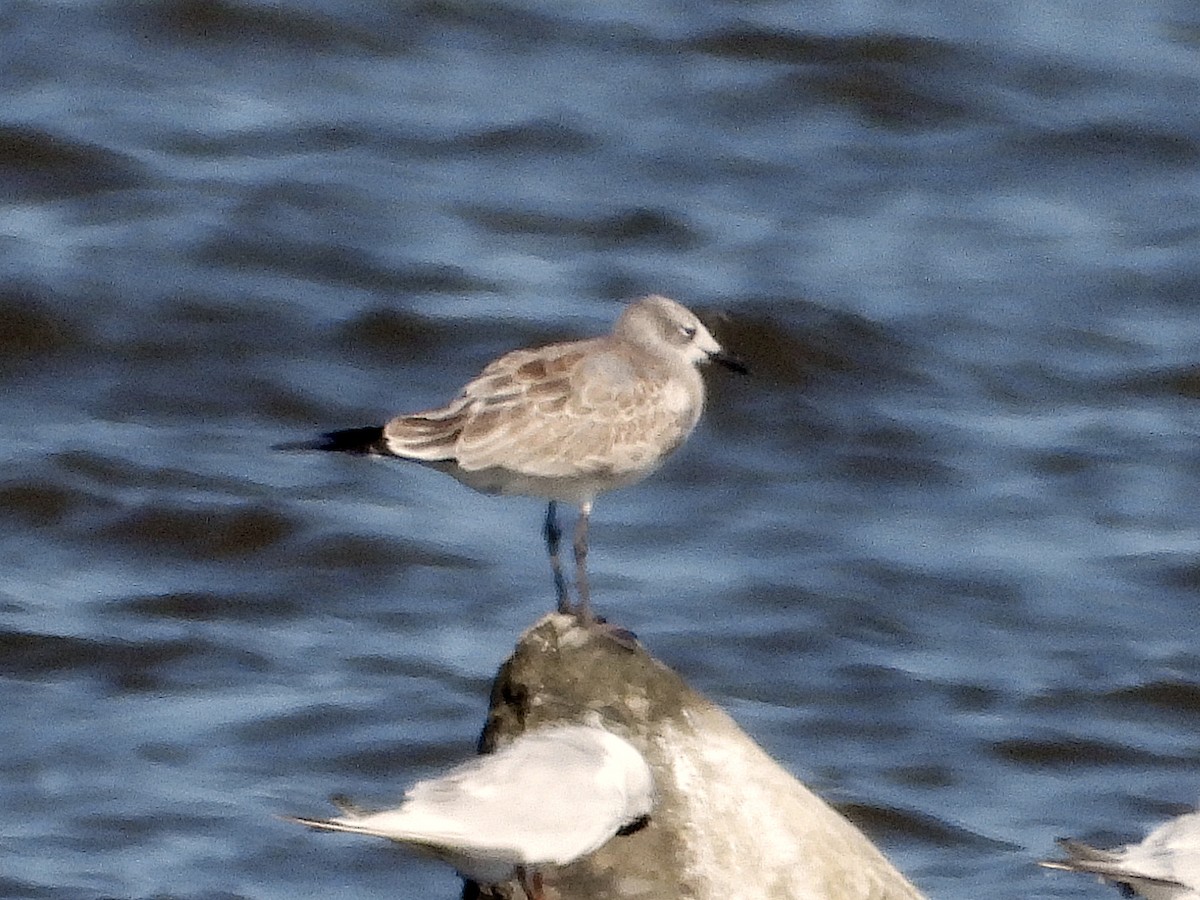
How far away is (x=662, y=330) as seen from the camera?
7688mm

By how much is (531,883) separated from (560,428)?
5.40 ft

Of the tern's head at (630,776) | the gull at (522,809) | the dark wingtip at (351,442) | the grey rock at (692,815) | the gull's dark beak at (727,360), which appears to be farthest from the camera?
the gull's dark beak at (727,360)

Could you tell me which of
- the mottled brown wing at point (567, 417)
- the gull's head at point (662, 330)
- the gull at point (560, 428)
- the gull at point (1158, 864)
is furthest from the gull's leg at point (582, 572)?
the gull at point (1158, 864)

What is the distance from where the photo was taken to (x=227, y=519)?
416 inches

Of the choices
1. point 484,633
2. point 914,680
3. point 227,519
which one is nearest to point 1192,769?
point 914,680

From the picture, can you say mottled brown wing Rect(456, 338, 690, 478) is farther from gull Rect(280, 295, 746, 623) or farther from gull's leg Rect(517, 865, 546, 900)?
gull's leg Rect(517, 865, 546, 900)

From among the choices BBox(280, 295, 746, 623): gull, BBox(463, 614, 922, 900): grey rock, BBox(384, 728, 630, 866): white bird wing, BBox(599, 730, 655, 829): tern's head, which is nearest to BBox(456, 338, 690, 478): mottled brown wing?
BBox(280, 295, 746, 623): gull

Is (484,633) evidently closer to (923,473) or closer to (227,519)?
(227,519)

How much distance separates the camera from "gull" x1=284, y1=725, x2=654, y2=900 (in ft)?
17.5

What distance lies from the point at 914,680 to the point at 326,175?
17.9 feet

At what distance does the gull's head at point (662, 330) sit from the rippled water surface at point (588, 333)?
5.56 feet

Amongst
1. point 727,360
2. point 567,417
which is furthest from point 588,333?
point 567,417

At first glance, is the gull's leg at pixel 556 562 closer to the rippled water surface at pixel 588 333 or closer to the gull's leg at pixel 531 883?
the gull's leg at pixel 531 883

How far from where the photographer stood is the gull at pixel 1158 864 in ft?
20.3
